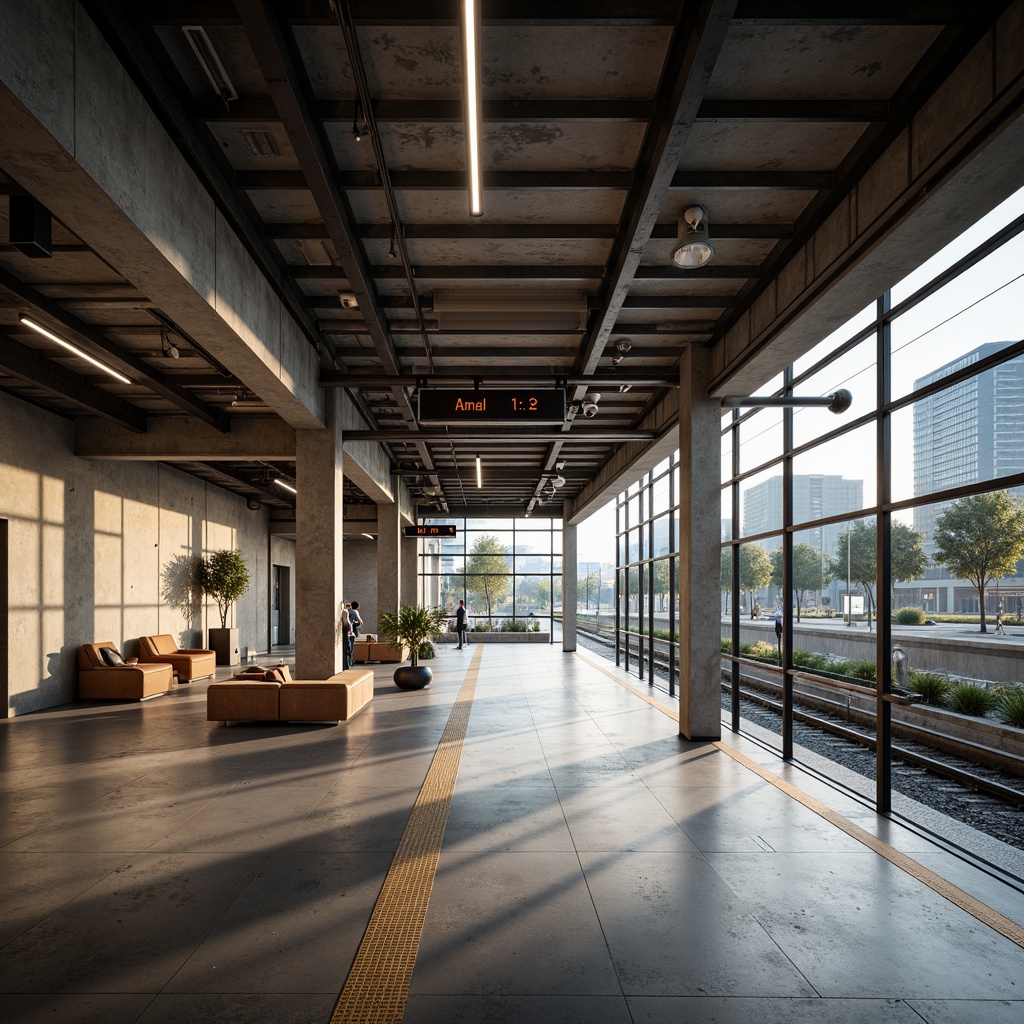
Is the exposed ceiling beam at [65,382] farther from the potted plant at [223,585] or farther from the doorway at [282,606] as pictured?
the doorway at [282,606]

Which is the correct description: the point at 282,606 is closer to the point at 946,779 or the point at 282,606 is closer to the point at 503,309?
the point at 503,309

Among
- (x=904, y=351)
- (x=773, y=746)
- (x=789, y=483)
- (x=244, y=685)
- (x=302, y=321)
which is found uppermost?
(x=302, y=321)

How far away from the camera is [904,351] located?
5.98 meters

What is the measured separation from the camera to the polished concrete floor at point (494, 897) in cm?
309

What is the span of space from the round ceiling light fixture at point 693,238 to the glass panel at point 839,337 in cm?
144

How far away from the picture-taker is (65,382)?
9.63 m

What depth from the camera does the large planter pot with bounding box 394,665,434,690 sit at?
43.0 feet

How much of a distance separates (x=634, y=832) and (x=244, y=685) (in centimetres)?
609

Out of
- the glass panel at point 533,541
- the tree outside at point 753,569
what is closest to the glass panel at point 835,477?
the tree outside at point 753,569

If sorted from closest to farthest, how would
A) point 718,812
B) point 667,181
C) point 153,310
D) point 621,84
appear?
point 621,84 → point 667,181 → point 718,812 → point 153,310

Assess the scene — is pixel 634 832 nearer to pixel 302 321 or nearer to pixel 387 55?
pixel 387 55

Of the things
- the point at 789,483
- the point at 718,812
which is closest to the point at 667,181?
the point at 789,483

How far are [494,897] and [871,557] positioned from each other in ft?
14.9

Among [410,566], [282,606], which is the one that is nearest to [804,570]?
[410,566]
